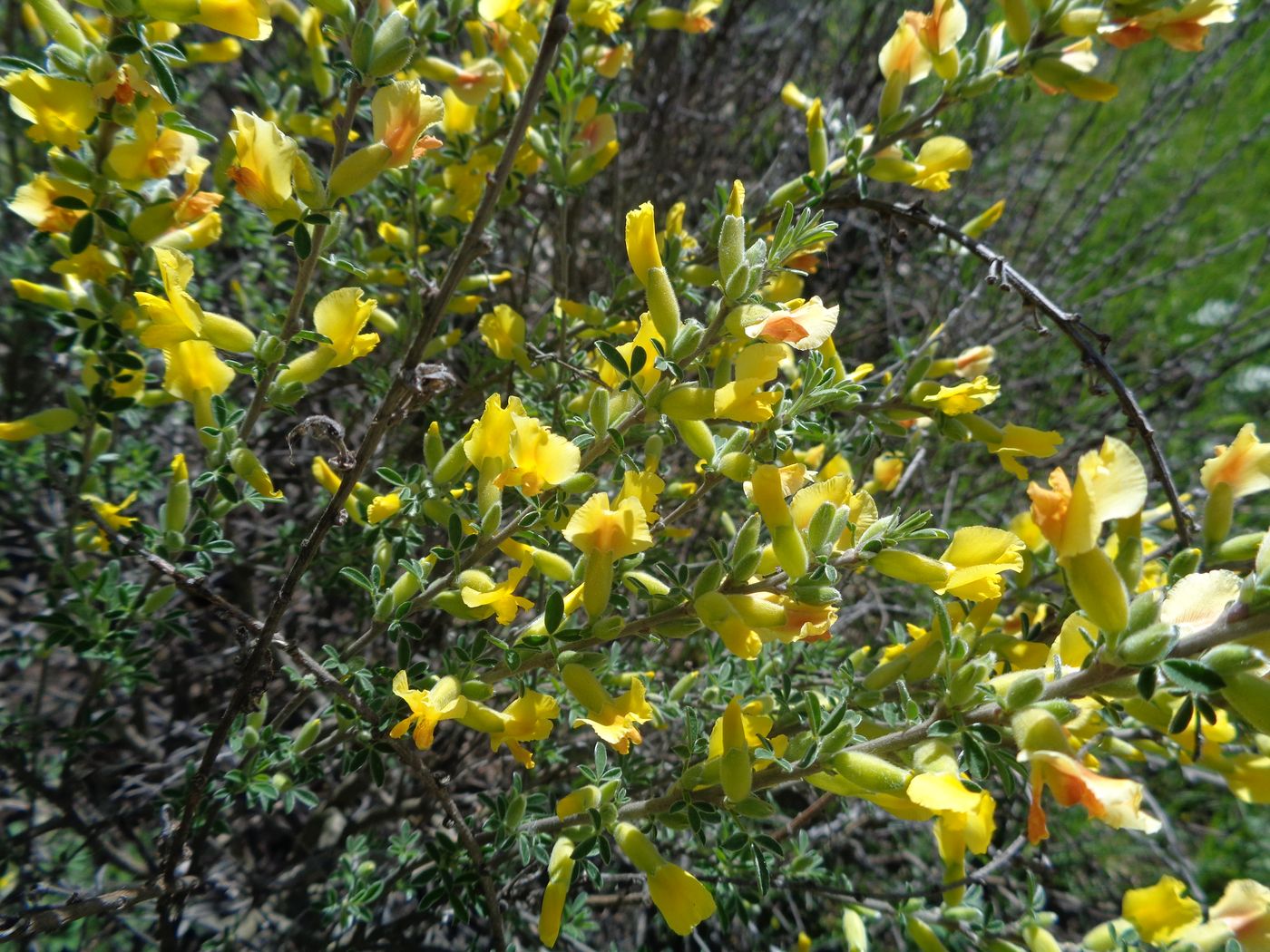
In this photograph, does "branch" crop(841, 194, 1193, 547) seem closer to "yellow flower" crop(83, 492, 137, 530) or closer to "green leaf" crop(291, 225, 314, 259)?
"green leaf" crop(291, 225, 314, 259)

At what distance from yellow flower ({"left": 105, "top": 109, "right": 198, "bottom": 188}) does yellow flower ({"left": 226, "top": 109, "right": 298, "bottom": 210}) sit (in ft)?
0.73

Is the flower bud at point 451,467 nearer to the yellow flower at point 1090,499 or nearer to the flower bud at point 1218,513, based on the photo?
the yellow flower at point 1090,499

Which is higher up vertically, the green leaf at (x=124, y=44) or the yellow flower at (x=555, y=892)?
the green leaf at (x=124, y=44)

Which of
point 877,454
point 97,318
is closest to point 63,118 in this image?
point 97,318

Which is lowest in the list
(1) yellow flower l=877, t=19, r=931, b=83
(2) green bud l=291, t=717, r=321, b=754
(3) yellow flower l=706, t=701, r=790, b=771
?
(2) green bud l=291, t=717, r=321, b=754

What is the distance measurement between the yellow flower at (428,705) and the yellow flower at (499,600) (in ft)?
0.29

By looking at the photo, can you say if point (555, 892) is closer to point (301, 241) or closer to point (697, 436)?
point (697, 436)

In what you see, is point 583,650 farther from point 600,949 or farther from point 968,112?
point 968,112

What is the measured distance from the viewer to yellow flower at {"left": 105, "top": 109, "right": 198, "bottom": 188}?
38.0 inches

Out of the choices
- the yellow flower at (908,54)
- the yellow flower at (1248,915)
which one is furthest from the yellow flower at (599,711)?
the yellow flower at (908,54)

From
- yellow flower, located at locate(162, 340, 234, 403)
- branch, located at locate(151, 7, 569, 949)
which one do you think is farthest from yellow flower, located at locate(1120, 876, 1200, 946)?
yellow flower, located at locate(162, 340, 234, 403)

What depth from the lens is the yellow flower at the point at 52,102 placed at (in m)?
0.87

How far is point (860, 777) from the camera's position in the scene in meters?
0.74

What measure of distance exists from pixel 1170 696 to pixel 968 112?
2857mm
